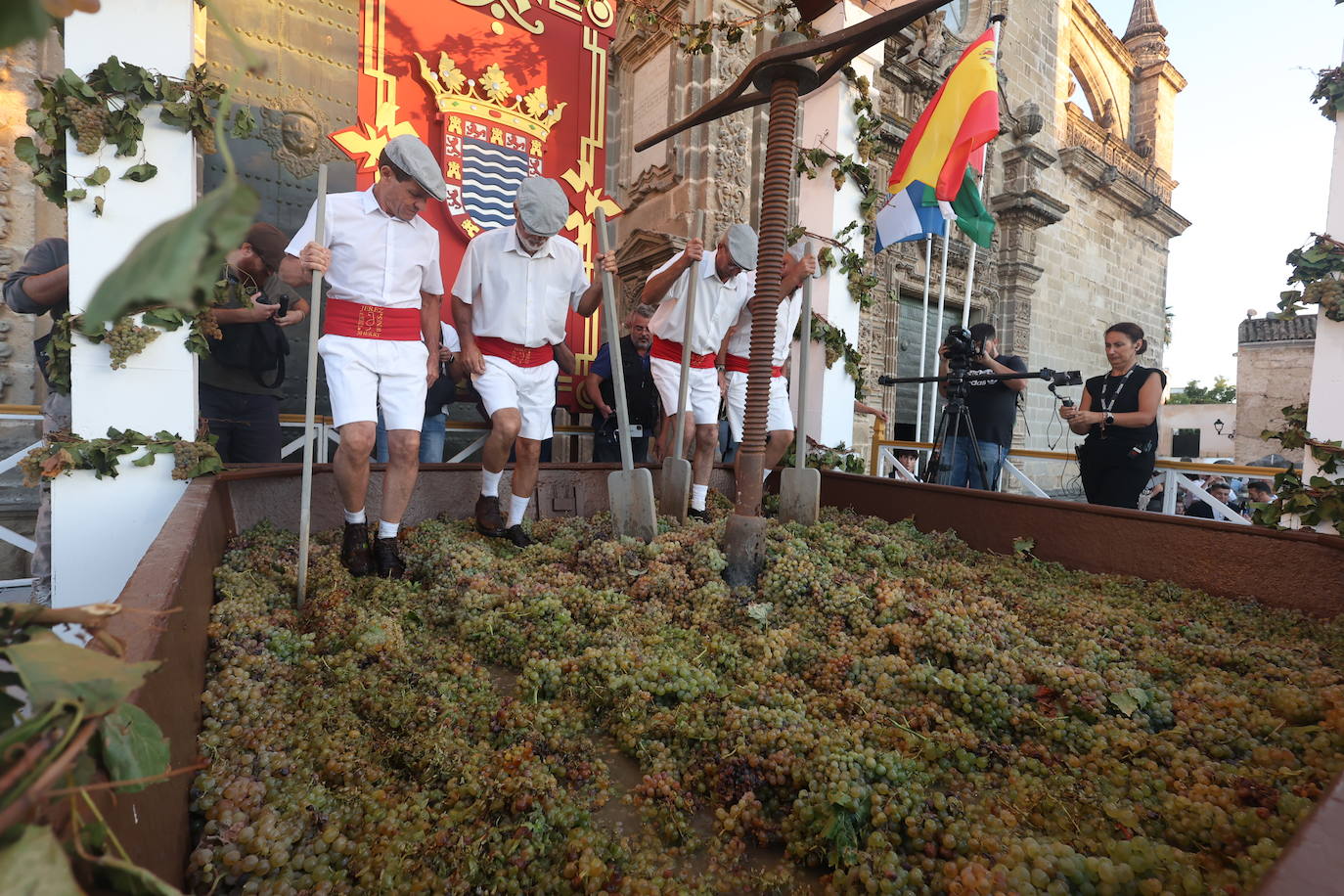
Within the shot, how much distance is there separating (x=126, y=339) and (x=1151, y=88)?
2112 cm

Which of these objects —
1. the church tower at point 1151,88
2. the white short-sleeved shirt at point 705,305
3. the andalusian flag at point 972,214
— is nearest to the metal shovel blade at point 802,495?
the white short-sleeved shirt at point 705,305

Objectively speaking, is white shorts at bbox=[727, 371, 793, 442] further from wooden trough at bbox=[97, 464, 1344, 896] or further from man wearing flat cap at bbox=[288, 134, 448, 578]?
man wearing flat cap at bbox=[288, 134, 448, 578]

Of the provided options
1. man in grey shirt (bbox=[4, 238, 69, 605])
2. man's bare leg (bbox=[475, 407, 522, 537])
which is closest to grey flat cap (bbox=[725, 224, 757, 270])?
man's bare leg (bbox=[475, 407, 522, 537])

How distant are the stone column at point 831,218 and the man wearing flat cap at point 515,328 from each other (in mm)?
1822

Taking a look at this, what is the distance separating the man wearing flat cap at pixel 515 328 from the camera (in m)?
3.40

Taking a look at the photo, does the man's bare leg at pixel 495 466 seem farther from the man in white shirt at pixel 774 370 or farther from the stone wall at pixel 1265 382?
the stone wall at pixel 1265 382

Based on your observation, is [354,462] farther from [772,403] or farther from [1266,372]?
[1266,372]

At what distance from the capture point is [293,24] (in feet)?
17.5

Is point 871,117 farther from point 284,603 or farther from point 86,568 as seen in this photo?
point 86,568

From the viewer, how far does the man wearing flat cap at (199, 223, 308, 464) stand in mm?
3558

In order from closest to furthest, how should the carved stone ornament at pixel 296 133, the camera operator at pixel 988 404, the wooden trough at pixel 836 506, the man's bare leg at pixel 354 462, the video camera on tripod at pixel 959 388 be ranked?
the wooden trough at pixel 836 506
the man's bare leg at pixel 354 462
the video camera on tripod at pixel 959 388
the camera operator at pixel 988 404
the carved stone ornament at pixel 296 133

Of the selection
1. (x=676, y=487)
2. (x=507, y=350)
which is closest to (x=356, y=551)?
(x=507, y=350)

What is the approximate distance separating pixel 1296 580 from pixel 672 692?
229cm

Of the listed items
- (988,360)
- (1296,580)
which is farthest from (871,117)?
(1296,580)
